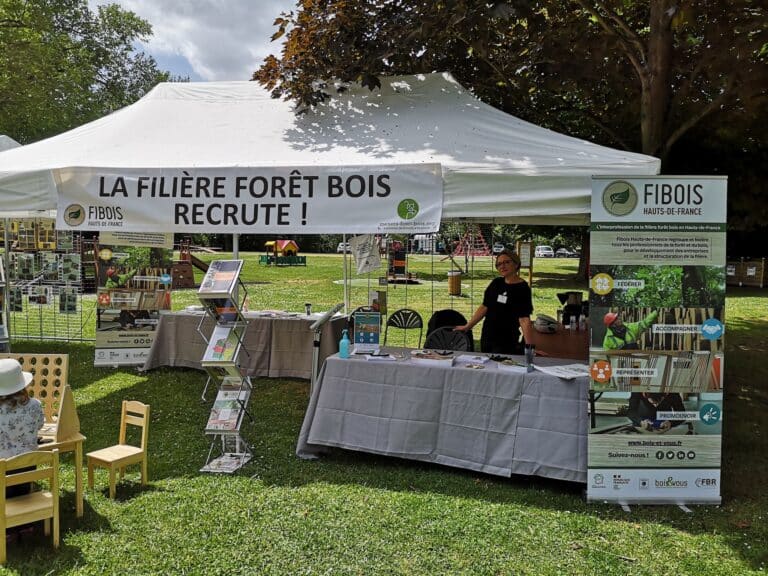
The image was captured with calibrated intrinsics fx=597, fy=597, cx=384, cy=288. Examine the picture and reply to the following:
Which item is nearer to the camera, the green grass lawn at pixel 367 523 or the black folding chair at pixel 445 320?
the green grass lawn at pixel 367 523

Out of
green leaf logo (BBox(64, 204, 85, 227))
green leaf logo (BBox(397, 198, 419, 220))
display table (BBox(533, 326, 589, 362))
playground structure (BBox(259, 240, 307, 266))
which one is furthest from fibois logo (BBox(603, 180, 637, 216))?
playground structure (BBox(259, 240, 307, 266))

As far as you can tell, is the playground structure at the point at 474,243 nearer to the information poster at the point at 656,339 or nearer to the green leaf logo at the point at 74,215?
the information poster at the point at 656,339

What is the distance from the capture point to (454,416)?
4.52 meters

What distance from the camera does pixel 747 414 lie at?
21.4 feet

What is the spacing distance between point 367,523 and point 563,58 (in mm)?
5043

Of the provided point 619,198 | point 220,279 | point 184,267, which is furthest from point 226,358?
point 184,267

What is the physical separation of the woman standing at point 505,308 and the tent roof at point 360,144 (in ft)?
2.41

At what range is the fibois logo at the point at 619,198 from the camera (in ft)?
13.1

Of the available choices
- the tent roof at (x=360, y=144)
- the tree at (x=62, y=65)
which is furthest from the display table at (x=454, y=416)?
the tree at (x=62, y=65)

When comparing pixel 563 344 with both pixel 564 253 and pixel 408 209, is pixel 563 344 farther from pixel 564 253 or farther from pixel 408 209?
pixel 564 253

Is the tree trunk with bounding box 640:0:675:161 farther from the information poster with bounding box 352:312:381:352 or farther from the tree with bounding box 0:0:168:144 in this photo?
the tree with bounding box 0:0:168:144

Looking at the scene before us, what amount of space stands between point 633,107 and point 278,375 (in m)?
5.24

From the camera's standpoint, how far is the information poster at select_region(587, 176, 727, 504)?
3.95m

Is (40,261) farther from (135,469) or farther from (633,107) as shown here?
(633,107)
